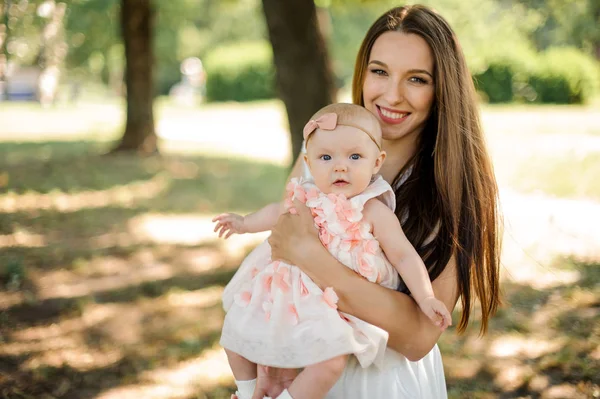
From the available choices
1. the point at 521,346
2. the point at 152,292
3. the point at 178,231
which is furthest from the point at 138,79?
the point at 521,346

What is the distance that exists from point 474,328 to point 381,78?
11.8 ft

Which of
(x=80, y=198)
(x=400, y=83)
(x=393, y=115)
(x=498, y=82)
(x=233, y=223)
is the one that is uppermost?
(x=400, y=83)

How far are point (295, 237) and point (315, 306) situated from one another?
25 centimetres

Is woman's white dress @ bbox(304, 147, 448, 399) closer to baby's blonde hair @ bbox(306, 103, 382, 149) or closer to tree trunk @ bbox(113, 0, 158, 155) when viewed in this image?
baby's blonde hair @ bbox(306, 103, 382, 149)

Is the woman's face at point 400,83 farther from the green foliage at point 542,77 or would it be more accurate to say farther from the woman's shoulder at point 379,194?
the green foliage at point 542,77

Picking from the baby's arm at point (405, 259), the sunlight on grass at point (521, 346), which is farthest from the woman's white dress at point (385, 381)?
the sunlight on grass at point (521, 346)

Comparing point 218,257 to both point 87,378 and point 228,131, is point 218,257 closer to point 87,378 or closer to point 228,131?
point 87,378

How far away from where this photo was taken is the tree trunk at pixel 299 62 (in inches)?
247

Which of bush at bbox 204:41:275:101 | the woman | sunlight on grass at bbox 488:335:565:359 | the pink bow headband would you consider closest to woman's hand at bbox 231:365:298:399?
the woman

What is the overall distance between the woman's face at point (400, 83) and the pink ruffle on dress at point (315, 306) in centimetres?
36

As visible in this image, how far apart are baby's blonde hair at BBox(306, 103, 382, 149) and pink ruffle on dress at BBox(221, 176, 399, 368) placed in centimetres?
17

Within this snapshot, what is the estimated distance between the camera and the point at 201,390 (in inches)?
177

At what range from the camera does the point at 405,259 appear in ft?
7.14

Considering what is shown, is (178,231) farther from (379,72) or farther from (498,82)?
(498,82)
